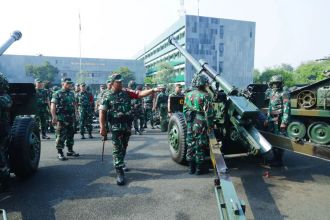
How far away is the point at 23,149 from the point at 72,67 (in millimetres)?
68611

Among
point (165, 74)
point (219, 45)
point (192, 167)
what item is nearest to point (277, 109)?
point (192, 167)

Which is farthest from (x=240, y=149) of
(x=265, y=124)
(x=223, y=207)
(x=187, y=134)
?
(x=223, y=207)

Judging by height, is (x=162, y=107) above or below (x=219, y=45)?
below

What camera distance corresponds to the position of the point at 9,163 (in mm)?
4367

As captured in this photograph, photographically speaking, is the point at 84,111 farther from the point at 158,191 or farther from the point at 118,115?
the point at 158,191

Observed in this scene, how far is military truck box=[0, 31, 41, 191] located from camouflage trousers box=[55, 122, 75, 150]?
86cm

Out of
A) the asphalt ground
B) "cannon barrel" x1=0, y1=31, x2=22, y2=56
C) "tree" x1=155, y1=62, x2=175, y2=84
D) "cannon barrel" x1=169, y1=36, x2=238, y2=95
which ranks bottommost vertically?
the asphalt ground

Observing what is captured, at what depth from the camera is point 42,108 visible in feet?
30.8

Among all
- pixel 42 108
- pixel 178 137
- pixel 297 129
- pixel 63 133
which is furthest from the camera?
pixel 42 108

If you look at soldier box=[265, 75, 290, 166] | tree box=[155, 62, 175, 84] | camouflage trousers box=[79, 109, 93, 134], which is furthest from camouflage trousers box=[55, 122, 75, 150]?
tree box=[155, 62, 175, 84]

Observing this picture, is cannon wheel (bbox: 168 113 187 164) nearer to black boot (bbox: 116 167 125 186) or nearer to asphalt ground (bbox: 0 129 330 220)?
asphalt ground (bbox: 0 129 330 220)

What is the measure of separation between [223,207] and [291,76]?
68.7 metres

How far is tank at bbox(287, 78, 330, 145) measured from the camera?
6965 millimetres

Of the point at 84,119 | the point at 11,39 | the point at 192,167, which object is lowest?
the point at 192,167
